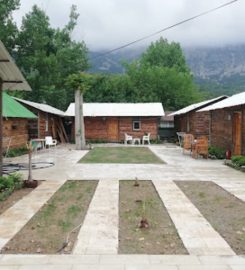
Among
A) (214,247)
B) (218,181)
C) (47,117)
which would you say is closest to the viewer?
(214,247)

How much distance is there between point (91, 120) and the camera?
30.8m

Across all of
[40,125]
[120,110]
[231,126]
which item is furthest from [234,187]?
[120,110]

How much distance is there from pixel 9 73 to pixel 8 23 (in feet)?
82.6

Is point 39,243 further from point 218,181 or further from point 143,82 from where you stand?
point 143,82

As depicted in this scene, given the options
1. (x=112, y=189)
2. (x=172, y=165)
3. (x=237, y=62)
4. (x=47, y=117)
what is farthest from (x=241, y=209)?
(x=237, y=62)

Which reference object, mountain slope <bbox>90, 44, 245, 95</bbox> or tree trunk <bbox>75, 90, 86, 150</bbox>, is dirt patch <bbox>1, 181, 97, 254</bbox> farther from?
mountain slope <bbox>90, 44, 245, 95</bbox>

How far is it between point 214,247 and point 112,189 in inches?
173

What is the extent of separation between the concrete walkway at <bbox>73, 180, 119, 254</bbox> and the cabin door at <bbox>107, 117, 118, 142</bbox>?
2197cm

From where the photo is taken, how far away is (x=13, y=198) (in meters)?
8.11

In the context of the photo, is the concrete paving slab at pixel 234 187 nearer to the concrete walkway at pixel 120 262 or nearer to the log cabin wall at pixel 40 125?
the concrete walkway at pixel 120 262

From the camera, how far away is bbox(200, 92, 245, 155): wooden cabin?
1487 centimetres

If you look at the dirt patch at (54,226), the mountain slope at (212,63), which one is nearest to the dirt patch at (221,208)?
the dirt patch at (54,226)

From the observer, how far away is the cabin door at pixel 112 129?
1209 inches

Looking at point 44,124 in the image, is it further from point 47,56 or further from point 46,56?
point 47,56
